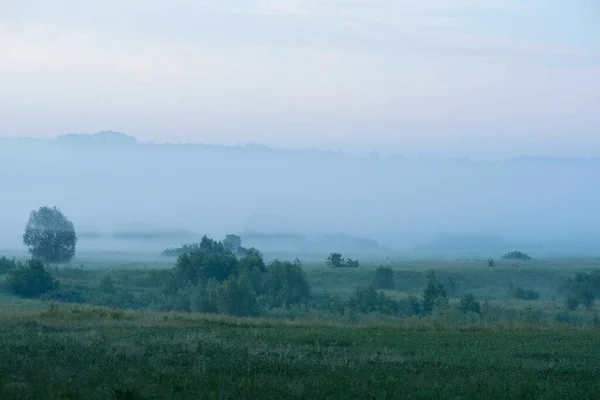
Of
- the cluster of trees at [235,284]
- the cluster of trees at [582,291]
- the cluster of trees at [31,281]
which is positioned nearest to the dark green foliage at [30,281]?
the cluster of trees at [31,281]

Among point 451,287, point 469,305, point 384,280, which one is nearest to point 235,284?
point 469,305

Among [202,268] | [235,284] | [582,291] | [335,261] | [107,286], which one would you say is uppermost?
[335,261]

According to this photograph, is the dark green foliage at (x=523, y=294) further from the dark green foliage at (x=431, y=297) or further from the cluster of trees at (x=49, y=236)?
the cluster of trees at (x=49, y=236)

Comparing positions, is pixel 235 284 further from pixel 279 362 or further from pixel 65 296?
Result: pixel 279 362

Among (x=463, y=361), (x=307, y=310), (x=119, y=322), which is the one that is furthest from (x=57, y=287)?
(x=463, y=361)

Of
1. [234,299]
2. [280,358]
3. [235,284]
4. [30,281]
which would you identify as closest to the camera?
[280,358]

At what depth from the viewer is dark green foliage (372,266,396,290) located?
71.0 metres

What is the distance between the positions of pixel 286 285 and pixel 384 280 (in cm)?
1493

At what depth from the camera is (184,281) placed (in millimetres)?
63219

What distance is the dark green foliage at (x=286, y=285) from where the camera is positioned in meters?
58.4

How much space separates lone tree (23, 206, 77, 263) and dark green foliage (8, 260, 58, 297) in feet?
143

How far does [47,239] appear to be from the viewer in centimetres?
10025

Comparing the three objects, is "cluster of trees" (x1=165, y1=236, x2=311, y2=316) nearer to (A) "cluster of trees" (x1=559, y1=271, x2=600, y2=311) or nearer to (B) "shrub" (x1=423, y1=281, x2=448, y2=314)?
(B) "shrub" (x1=423, y1=281, x2=448, y2=314)

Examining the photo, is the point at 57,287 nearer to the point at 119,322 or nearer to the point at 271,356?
the point at 119,322
